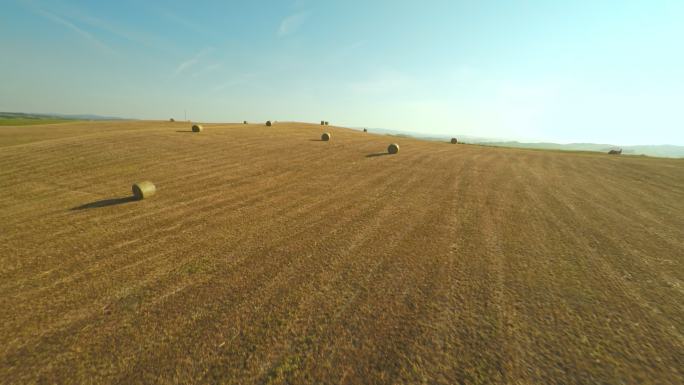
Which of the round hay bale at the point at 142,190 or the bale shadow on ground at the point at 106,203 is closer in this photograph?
the bale shadow on ground at the point at 106,203

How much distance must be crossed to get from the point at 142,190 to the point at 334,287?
907 centimetres

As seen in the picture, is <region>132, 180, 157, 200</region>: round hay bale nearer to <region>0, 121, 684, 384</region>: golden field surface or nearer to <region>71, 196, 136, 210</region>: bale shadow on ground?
<region>71, 196, 136, 210</region>: bale shadow on ground

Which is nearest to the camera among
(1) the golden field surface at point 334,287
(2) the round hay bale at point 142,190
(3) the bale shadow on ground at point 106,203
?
(1) the golden field surface at point 334,287

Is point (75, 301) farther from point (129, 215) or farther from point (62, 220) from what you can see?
point (62, 220)

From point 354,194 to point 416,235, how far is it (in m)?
4.17

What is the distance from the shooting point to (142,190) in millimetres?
9422

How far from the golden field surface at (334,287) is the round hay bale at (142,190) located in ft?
1.46

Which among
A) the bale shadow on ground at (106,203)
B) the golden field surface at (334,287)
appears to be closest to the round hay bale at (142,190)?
the bale shadow on ground at (106,203)

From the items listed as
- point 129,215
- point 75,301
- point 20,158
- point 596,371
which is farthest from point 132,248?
point 20,158

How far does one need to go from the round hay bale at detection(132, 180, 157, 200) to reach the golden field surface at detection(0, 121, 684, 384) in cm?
45

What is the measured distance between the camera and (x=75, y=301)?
14.5ft

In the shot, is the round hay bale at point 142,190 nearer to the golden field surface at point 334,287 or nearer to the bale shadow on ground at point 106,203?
the bale shadow on ground at point 106,203

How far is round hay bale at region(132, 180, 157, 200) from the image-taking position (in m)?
9.40

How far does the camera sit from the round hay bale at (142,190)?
9.40 m
